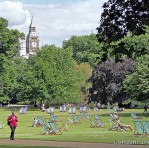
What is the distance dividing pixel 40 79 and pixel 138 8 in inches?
2646

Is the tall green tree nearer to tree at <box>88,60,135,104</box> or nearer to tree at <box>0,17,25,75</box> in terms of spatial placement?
tree at <box>88,60,135,104</box>

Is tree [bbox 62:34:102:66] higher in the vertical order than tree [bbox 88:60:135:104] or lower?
higher

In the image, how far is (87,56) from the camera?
142250 mm

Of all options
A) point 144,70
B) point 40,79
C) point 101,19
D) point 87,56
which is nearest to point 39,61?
point 40,79

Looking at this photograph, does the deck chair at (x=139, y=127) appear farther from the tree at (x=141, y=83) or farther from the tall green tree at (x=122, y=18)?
the tree at (x=141, y=83)

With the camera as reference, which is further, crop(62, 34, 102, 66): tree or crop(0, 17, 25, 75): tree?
crop(62, 34, 102, 66): tree

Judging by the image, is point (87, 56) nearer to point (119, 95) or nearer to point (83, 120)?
point (119, 95)

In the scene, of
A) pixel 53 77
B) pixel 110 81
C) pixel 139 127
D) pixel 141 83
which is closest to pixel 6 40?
pixel 53 77

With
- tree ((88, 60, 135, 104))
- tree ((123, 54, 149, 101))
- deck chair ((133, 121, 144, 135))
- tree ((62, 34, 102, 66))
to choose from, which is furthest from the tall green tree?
tree ((62, 34, 102, 66))

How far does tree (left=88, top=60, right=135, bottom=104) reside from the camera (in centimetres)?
8250

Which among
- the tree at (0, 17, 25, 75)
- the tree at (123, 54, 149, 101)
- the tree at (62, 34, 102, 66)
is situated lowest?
the tree at (123, 54, 149, 101)

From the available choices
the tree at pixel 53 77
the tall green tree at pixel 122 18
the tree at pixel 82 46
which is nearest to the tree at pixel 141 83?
the tree at pixel 53 77

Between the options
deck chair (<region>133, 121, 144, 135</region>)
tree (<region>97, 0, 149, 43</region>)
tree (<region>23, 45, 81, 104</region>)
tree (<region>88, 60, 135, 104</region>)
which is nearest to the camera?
tree (<region>97, 0, 149, 43</region>)

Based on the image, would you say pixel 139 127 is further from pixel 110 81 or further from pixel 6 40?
pixel 6 40
